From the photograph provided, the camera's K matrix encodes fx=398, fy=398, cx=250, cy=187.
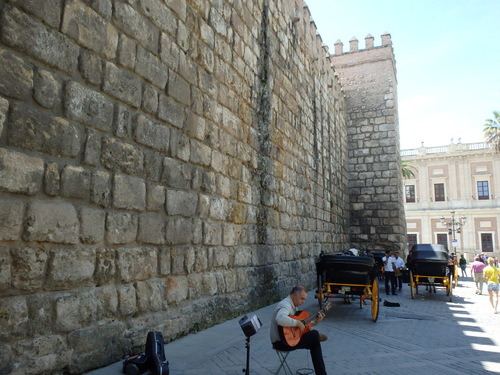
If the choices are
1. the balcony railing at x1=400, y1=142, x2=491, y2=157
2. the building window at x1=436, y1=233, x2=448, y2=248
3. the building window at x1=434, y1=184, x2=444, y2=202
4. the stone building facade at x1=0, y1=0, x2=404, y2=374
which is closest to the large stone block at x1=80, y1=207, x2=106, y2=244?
the stone building facade at x1=0, y1=0, x2=404, y2=374

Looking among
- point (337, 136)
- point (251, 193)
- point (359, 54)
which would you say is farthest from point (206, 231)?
point (359, 54)

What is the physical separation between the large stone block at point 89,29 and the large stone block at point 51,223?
1.37 metres

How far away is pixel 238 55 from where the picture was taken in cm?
639

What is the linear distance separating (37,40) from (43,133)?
67 cm

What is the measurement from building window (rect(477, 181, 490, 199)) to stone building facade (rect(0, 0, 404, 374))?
38.9m

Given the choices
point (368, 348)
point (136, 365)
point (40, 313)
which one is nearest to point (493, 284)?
point (368, 348)

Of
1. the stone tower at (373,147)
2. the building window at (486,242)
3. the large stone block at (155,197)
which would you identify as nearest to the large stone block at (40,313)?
the large stone block at (155,197)

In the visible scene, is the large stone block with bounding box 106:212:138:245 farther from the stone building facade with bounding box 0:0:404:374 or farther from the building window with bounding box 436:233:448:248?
the building window with bounding box 436:233:448:248

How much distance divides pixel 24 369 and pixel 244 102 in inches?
194

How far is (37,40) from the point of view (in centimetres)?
290

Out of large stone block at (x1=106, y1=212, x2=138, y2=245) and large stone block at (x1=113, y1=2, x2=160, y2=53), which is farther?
large stone block at (x1=113, y1=2, x2=160, y2=53)

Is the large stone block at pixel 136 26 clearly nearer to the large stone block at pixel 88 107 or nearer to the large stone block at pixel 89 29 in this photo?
the large stone block at pixel 89 29

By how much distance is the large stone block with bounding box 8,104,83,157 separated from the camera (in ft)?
9.00

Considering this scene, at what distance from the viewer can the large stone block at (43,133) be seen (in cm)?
274
